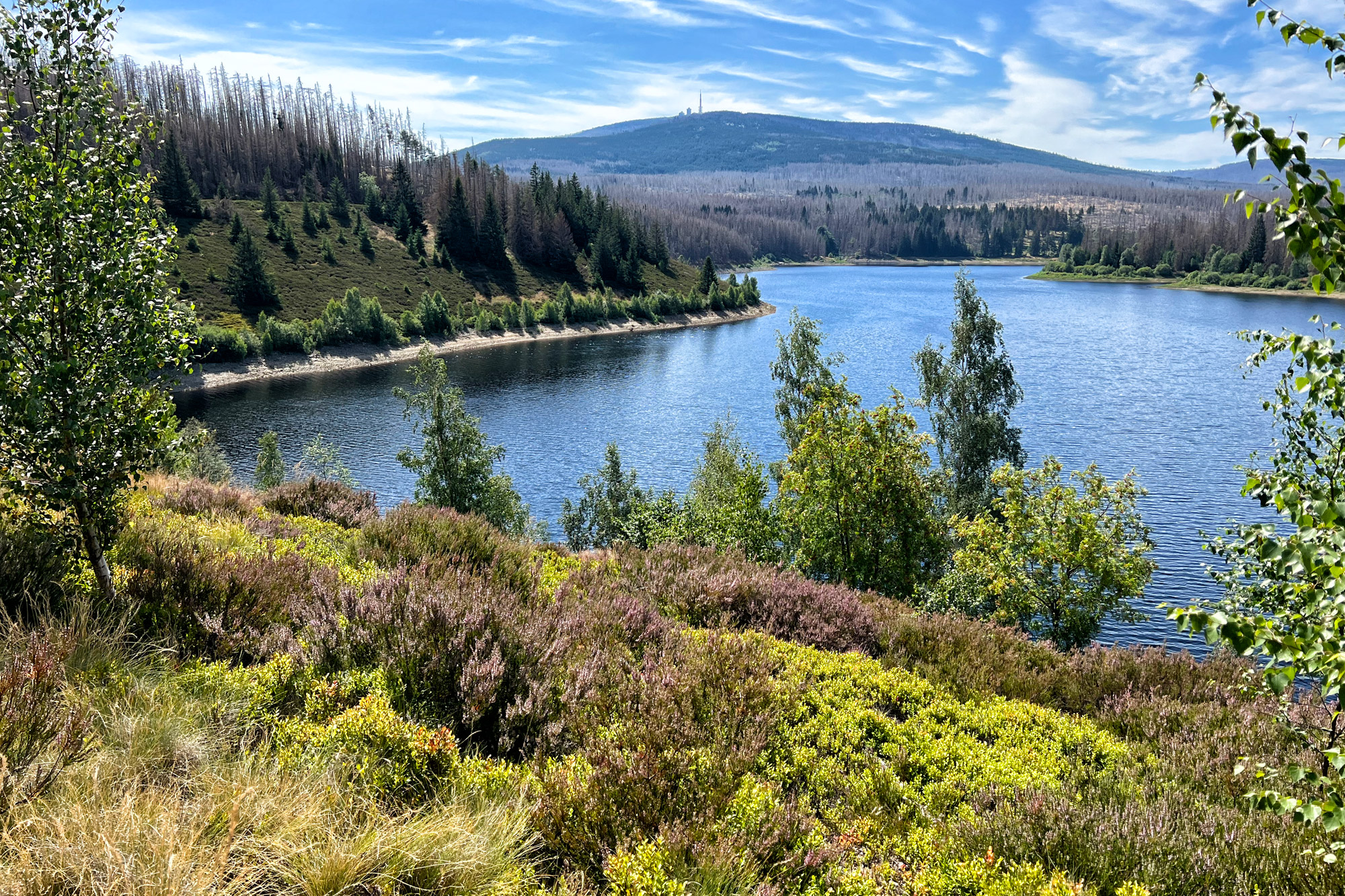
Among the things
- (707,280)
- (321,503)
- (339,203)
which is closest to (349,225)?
(339,203)

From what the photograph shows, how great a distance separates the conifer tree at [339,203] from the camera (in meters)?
123

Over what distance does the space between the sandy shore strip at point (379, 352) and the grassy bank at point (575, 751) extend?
49.4 meters

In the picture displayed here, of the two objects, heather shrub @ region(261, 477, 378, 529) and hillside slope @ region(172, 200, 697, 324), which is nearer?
heather shrub @ region(261, 477, 378, 529)

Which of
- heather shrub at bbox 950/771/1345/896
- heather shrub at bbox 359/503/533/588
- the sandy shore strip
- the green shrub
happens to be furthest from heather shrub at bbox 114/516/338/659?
the green shrub

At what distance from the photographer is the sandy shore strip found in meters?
74.8

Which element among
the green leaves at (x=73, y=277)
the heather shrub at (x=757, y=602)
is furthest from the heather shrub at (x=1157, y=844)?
the green leaves at (x=73, y=277)

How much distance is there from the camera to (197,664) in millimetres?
6508

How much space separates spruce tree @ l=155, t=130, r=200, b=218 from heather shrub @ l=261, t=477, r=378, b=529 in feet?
361

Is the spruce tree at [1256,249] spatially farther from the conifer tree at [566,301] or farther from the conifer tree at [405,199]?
the conifer tree at [405,199]

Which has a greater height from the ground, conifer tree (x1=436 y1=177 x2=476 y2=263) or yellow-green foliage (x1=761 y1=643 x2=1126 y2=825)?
conifer tree (x1=436 y1=177 x2=476 y2=263)

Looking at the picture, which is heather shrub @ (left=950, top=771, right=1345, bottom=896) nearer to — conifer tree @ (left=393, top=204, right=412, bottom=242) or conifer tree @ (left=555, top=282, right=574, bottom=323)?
conifer tree @ (left=555, top=282, right=574, bottom=323)

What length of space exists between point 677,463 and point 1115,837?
43.9 m

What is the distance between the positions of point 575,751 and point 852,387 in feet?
188

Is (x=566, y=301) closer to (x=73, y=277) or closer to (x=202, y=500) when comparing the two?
(x=202, y=500)
